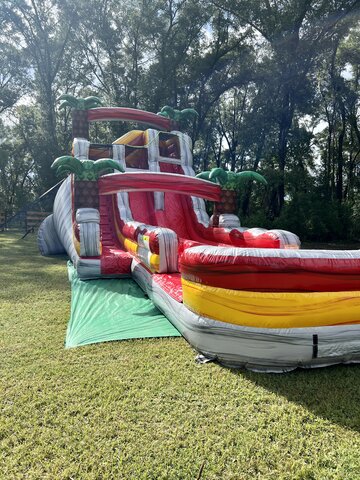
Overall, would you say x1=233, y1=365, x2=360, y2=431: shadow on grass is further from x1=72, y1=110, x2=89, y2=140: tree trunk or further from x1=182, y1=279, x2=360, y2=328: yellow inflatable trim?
x1=72, y1=110, x2=89, y2=140: tree trunk

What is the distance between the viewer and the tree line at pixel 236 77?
1184 cm

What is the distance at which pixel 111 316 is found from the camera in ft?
10.7

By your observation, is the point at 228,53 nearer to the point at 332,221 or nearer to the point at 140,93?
the point at 140,93

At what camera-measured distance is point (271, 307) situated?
7.11 ft

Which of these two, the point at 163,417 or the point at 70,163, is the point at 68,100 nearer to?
the point at 70,163

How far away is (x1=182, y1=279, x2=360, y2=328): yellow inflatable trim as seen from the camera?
2.16m

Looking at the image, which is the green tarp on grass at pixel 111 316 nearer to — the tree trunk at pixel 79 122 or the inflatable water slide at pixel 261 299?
the inflatable water slide at pixel 261 299

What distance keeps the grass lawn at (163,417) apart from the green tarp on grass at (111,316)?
175mm

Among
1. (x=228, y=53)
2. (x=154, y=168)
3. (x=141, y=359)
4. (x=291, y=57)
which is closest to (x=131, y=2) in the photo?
(x=228, y=53)

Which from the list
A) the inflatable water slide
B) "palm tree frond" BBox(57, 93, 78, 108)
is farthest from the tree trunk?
the inflatable water slide

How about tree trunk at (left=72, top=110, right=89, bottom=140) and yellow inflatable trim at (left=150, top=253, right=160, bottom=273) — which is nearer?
yellow inflatable trim at (left=150, top=253, right=160, bottom=273)

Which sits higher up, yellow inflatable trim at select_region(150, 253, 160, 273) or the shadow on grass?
yellow inflatable trim at select_region(150, 253, 160, 273)

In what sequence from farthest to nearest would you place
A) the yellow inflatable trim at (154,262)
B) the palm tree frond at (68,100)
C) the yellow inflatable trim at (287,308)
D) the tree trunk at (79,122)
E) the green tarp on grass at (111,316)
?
the tree trunk at (79,122), the palm tree frond at (68,100), the yellow inflatable trim at (154,262), the green tarp on grass at (111,316), the yellow inflatable trim at (287,308)

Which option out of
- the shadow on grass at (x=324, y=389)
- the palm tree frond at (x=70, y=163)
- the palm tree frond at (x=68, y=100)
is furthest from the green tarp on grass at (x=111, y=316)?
the palm tree frond at (x=68, y=100)
